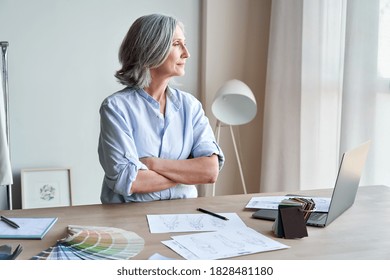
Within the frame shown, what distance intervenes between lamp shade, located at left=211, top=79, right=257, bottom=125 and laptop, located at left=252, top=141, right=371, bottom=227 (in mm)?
1590

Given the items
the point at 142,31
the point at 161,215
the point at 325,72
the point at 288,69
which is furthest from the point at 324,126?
the point at 161,215

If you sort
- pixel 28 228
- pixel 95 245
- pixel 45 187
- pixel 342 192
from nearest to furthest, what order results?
pixel 95 245, pixel 28 228, pixel 342 192, pixel 45 187

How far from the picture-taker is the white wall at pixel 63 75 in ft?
11.1

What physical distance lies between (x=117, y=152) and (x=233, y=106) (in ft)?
5.52

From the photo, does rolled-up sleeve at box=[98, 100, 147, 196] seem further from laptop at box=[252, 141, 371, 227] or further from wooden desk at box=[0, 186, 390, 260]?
laptop at box=[252, 141, 371, 227]

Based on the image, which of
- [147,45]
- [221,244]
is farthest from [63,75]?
[221,244]

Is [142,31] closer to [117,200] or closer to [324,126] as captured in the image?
[117,200]

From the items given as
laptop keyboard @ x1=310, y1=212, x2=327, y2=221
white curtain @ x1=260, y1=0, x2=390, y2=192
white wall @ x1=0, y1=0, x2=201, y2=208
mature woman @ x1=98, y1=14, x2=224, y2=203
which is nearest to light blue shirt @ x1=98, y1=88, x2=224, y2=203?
mature woman @ x1=98, y1=14, x2=224, y2=203

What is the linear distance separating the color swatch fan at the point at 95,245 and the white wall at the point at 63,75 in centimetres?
213

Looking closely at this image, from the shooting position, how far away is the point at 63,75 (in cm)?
348

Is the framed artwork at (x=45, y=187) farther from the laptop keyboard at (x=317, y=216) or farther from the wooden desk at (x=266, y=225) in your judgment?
the laptop keyboard at (x=317, y=216)

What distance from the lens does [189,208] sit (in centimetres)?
176

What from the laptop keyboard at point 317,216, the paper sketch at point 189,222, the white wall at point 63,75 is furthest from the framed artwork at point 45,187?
the laptop keyboard at point 317,216

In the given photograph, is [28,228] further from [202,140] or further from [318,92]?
[318,92]
